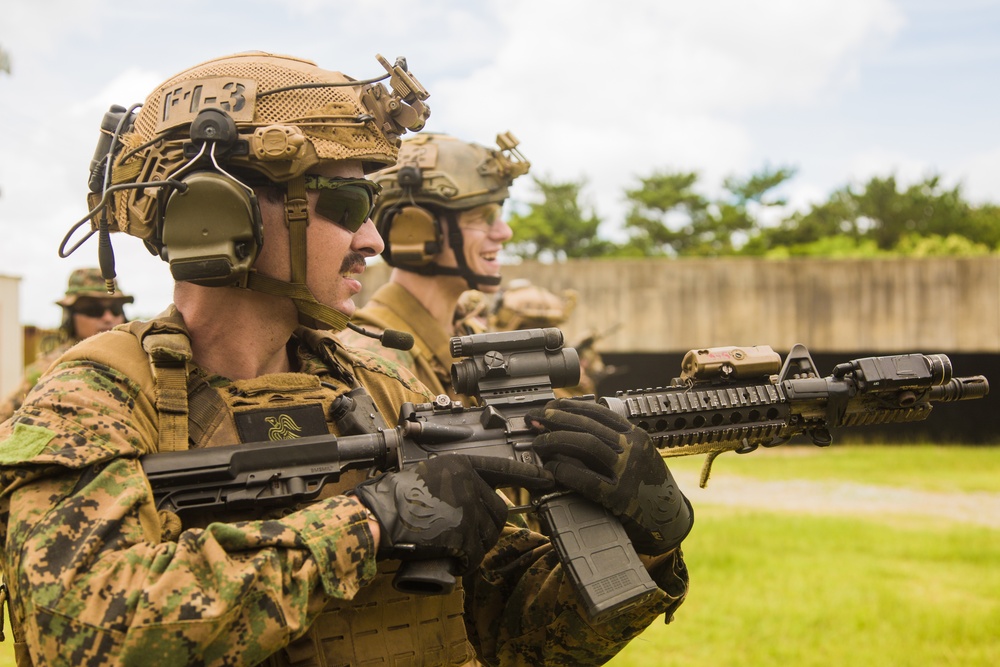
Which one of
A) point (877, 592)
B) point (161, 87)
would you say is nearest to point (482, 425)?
point (161, 87)

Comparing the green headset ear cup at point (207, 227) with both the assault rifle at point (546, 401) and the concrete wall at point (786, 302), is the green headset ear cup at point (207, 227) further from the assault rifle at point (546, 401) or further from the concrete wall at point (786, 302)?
the concrete wall at point (786, 302)

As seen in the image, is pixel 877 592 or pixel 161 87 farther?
pixel 877 592

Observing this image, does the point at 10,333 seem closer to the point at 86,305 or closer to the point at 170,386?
the point at 86,305

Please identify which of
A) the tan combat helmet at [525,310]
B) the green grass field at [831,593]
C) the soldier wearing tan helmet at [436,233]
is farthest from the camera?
the tan combat helmet at [525,310]

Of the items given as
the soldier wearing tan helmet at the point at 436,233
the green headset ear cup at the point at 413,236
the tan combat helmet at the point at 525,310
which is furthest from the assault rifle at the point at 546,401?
the tan combat helmet at the point at 525,310

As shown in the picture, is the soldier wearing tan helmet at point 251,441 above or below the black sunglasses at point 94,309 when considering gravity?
above

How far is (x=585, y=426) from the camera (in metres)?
2.62

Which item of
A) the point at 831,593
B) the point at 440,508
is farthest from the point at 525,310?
the point at 440,508

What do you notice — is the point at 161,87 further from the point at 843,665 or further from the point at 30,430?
the point at 843,665

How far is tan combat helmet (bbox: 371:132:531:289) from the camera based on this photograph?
5.46 m

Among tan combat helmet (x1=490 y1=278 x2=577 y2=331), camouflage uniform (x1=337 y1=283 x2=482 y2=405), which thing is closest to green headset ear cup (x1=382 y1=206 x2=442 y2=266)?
camouflage uniform (x1=337 y1=283 x2=482 y2=405)

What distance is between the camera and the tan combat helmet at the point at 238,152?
2531 millimetres

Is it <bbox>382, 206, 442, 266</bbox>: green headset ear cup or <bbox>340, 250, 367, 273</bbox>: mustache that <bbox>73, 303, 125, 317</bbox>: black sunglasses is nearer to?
<bbox>382, 206, 442, 266</bbox>: green headset ear cup

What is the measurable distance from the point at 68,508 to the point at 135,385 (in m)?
0.42
